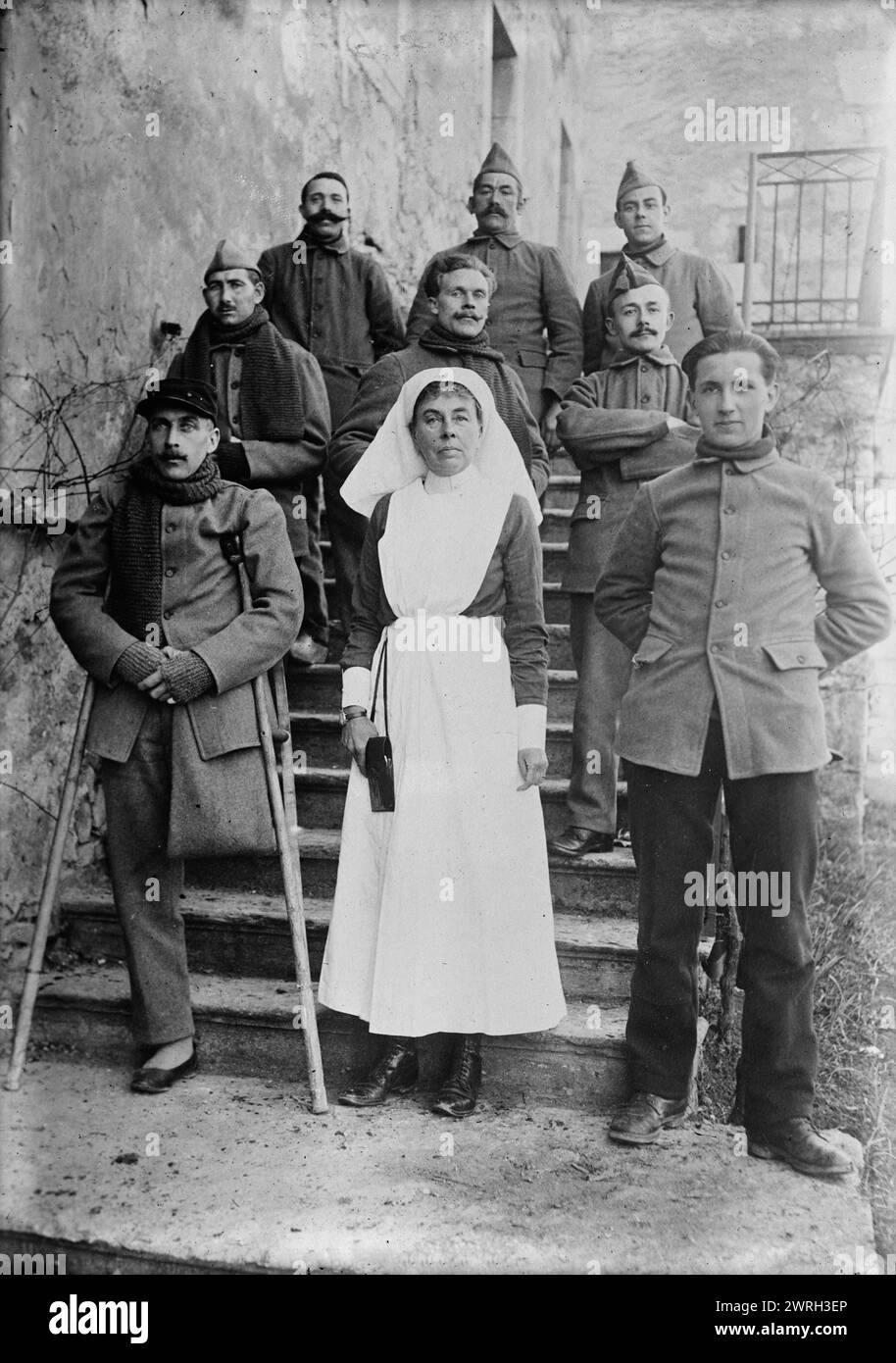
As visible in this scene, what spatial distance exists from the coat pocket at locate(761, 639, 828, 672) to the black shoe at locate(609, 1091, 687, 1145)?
1232mm

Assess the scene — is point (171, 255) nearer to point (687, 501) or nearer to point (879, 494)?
point (687, 501)

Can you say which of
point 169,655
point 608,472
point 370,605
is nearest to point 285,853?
point 169,655

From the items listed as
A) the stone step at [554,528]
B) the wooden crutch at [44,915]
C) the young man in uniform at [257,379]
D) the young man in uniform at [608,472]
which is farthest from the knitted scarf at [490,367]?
the wooden crutch at [44,915]

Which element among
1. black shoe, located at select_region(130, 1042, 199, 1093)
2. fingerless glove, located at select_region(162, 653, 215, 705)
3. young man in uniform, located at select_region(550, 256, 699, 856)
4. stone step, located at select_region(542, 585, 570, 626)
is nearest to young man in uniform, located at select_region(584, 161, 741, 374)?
young man in uniform, located at select_region(550, 256, 699, 856)

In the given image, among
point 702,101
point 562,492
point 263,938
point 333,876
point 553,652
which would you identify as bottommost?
point 263,938

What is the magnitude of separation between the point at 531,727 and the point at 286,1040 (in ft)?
4.21

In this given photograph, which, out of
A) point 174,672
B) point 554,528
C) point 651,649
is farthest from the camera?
point 554,528

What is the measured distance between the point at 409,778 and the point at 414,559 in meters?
0.62

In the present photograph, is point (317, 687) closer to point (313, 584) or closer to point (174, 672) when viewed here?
point (313, 584)

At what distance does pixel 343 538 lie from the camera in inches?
191

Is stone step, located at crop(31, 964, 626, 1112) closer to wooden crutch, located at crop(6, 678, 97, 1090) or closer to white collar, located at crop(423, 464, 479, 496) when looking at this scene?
wooden crutch, located at crop(6, 678, 97, 1090)

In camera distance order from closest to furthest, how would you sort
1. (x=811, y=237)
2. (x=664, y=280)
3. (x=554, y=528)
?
(x=664, y=280) → (x=554, y=528) → (x=811, y=237)

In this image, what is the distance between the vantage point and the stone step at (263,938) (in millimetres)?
3768

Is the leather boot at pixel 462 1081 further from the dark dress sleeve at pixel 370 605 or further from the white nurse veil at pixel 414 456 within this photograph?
the white nurse veil at pixel 414 456
